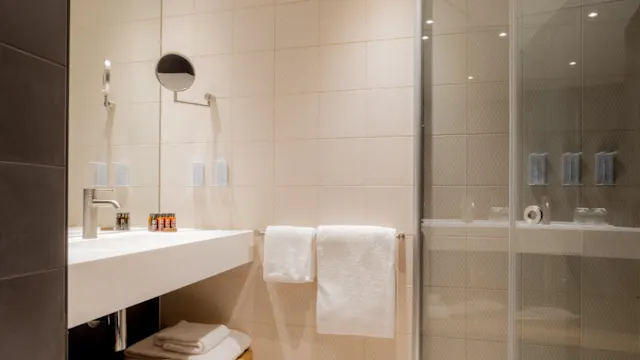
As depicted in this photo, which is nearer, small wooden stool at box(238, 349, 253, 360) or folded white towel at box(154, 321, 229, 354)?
folded white towel at box(154, 321, 229, 354)

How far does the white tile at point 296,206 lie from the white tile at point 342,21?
679 millimetres

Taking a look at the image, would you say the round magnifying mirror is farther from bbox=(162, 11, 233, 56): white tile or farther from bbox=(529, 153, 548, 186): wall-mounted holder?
bbox=(529, 153, 548, 186): wall-mounted holder

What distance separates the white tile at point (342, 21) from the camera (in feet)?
6.02

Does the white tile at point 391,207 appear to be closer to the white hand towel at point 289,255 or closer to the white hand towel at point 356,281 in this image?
the white hand towel at point 356,281

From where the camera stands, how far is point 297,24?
1912 mm

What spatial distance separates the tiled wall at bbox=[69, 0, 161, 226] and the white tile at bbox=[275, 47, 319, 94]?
64 cm

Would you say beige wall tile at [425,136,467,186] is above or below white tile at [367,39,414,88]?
below

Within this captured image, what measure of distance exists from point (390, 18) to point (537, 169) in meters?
0.89

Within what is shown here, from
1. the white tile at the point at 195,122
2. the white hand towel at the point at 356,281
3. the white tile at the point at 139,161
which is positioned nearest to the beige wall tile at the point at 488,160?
the white hand towel at the point at 356,281

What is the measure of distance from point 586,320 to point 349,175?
0.99 m

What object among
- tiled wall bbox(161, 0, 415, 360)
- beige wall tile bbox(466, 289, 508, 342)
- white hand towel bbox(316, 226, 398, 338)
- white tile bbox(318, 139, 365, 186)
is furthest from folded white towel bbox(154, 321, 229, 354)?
beige wall tile bbox(466, 289, 508, 342)

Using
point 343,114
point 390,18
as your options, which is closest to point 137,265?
point 343,114

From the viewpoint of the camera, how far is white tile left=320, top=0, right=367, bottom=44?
1.83 meters

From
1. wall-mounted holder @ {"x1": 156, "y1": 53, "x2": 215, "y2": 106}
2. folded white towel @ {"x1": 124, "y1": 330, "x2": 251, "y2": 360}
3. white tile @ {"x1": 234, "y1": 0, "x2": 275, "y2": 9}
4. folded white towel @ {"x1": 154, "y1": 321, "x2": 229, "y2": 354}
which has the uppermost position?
white tile @ {"x1": 234, "y1": 0, "x2": 275, "y2": 9}
